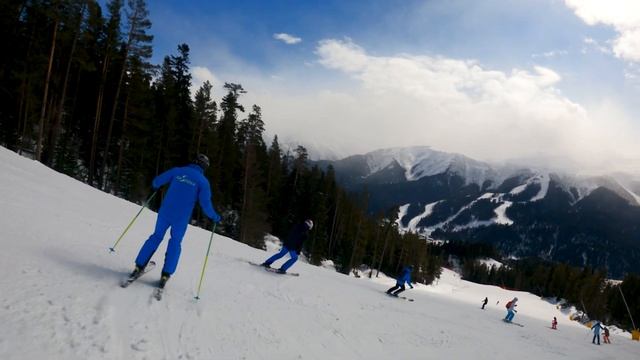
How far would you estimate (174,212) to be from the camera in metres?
7.09

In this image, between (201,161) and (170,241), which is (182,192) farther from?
(170,241)

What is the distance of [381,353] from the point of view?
27.1 feet

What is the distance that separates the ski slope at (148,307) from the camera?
16.3ft

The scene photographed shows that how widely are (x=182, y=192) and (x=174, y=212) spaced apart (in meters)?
0.40

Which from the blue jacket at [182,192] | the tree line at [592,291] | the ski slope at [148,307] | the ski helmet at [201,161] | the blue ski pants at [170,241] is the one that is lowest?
the tree line at [592,291]

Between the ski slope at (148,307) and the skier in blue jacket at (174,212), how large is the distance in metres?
0.52

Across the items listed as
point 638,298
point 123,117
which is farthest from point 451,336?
→ point 638,298

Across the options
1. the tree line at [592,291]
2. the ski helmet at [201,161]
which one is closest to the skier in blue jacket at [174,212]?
the ski helmet at [201,161]

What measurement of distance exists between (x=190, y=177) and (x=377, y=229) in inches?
3010

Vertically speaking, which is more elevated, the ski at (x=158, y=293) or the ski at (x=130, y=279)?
the ski at (x=130, y=279)

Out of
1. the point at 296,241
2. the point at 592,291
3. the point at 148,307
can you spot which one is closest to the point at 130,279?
the point at 148,307

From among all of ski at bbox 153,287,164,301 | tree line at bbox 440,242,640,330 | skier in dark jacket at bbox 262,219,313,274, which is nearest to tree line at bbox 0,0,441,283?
skier in dark jacket at bbox 262,219,313,274

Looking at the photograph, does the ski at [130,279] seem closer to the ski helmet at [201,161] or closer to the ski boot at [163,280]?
the ski boot at [163,280]

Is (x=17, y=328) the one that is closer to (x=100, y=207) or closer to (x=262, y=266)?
(x=262, y=266)
